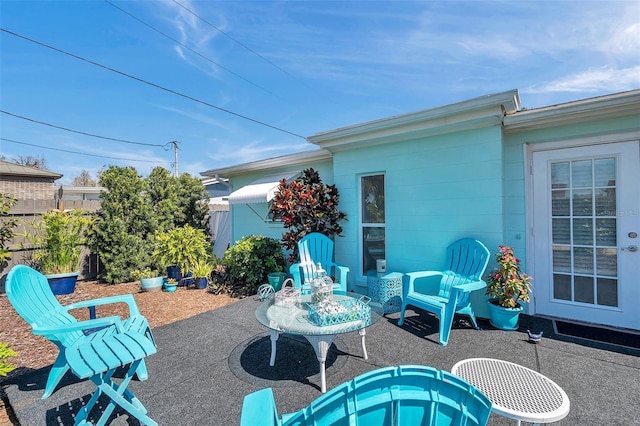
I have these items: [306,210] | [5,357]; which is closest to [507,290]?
[306,210]

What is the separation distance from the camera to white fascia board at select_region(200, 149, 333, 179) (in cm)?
639

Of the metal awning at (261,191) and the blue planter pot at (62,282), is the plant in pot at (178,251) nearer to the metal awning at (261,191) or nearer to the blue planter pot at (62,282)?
the metal awning at (261,191)

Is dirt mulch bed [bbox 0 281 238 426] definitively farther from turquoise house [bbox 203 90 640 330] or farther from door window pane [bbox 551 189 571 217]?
door window pane [bbox 551 189 571 217]

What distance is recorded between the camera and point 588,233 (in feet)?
13.3

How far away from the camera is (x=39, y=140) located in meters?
14.9

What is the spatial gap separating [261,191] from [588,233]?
5588mm

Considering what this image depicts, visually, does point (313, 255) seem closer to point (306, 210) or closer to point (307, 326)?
point (306, 210)

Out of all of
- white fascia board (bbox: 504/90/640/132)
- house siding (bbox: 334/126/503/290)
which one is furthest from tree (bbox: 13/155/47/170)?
white fascia board (bbox: 504/90/640/132)

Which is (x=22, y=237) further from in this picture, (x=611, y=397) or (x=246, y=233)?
(x=611, y=397)

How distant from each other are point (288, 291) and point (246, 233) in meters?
5.13

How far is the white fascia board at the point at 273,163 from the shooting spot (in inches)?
252

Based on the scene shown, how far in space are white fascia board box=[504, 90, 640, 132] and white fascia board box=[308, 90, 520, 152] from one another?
0.19 metres

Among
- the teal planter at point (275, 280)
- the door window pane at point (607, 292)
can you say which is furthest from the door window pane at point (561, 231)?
the teal planter at point (275, 280)

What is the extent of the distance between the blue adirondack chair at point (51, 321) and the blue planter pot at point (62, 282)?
420 centimetres
